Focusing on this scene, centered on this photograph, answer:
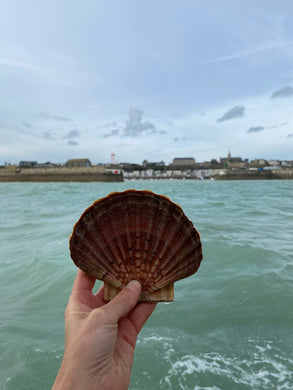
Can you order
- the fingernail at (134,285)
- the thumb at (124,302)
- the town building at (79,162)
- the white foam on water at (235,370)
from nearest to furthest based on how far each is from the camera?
the thumb at (124,302) < the fingernail at (134,285) < the white foam on water at (235,370) < the town building at (79,162)

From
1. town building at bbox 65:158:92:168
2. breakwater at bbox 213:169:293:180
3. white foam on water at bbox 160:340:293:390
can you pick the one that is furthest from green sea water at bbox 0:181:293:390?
town building at bbox 65:158:92:168

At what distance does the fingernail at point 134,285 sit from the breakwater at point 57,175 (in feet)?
251

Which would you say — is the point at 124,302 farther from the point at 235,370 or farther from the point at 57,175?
the point at 57,175

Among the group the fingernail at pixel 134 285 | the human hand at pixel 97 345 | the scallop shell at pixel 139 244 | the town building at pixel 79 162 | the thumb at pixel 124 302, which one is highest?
the town building at pixel 79 162

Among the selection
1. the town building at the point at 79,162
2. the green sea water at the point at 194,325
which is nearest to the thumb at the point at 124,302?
the green sea water at the point at 194,325

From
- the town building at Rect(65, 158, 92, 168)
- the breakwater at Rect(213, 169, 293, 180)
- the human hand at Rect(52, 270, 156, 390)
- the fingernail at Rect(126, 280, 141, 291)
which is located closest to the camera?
the human hand at Rect(52, 270, 156, 390)

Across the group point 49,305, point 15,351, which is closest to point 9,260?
point 49,305

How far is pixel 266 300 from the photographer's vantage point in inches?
148

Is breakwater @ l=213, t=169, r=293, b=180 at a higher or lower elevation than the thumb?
lower

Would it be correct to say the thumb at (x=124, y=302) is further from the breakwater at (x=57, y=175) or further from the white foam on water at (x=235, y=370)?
the breakwater at (x=57, y=175)

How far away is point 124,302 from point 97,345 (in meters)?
0.26

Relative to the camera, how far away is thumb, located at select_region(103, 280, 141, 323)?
55.7 inches

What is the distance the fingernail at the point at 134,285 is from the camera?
161 cm

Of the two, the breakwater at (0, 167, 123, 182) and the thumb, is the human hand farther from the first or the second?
the breakwater at (0, 167, 123, 182)
